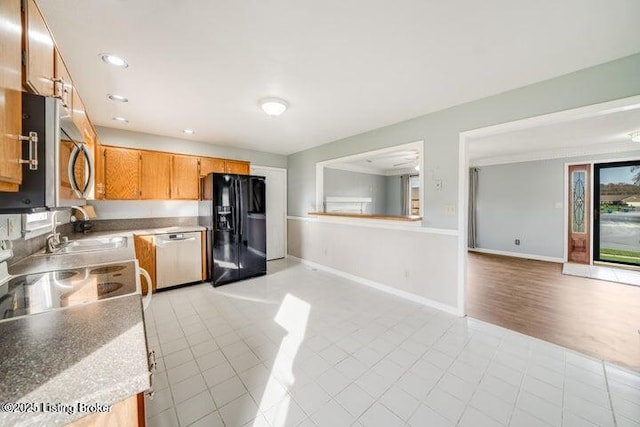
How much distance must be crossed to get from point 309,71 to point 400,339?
2.61 m

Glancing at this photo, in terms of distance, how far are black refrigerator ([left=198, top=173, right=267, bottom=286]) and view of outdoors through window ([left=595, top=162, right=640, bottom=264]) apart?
22.3 ft

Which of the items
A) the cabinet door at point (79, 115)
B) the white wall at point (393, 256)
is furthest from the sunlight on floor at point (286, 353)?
the cabinet door at point (79, 115)

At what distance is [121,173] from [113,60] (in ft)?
6.95

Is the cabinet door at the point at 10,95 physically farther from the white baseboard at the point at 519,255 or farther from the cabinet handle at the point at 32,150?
the white baseboard at the point at 519,255

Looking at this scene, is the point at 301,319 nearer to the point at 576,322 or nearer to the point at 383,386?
the point at 383,386

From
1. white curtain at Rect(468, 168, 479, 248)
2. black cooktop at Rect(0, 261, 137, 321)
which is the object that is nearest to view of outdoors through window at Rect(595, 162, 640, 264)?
white curtain at Rect(468, 168, 479, 248)

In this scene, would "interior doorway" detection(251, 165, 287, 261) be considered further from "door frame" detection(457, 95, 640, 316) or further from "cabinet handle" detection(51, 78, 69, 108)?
"cabinet handle" detection(51, 78, 69, 108)

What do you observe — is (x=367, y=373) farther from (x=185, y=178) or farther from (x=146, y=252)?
(x=185, y=178)

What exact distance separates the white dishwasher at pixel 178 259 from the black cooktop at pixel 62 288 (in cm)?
207

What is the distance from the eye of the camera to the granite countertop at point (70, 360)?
54 centimetres

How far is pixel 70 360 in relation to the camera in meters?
0.67

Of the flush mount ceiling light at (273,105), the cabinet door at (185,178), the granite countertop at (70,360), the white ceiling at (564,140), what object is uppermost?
the white ceiling at (564,140)

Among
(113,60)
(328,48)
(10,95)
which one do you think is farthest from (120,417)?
(113,60)

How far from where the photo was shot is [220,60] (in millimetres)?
1948
